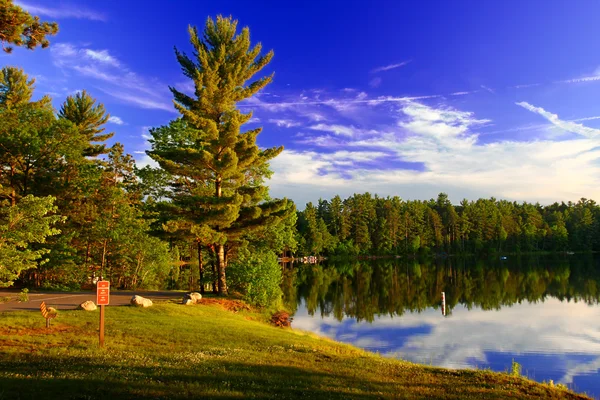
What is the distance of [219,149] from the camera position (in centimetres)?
2556

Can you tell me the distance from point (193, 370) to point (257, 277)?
16370mm

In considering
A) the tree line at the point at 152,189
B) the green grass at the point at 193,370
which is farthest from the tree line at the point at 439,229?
the green grass at the point at 193,370

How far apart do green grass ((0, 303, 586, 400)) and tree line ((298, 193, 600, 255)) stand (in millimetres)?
99548

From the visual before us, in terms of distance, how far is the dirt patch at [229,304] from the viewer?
2258cm

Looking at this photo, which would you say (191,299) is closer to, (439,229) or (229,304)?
(229,304)

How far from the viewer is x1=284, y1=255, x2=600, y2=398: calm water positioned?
17844 mm

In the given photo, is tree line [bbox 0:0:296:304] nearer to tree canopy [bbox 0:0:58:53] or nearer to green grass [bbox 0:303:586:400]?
green grass [bbox 0:303:586:400]

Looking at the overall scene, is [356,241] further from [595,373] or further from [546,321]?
[595,373]

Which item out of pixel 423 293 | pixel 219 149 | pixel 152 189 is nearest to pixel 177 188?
pixel 152 189

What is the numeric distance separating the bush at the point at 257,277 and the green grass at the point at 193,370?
997cm

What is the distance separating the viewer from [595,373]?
15906 millimetres

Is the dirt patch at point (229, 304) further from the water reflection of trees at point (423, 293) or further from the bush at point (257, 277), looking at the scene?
the water reflection of trees at point (423, 293)

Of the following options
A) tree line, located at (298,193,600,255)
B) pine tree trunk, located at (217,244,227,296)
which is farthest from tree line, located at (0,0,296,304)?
tree line, located at (298,193,600,255)

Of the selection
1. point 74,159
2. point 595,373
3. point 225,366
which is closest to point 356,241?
point 74,159
